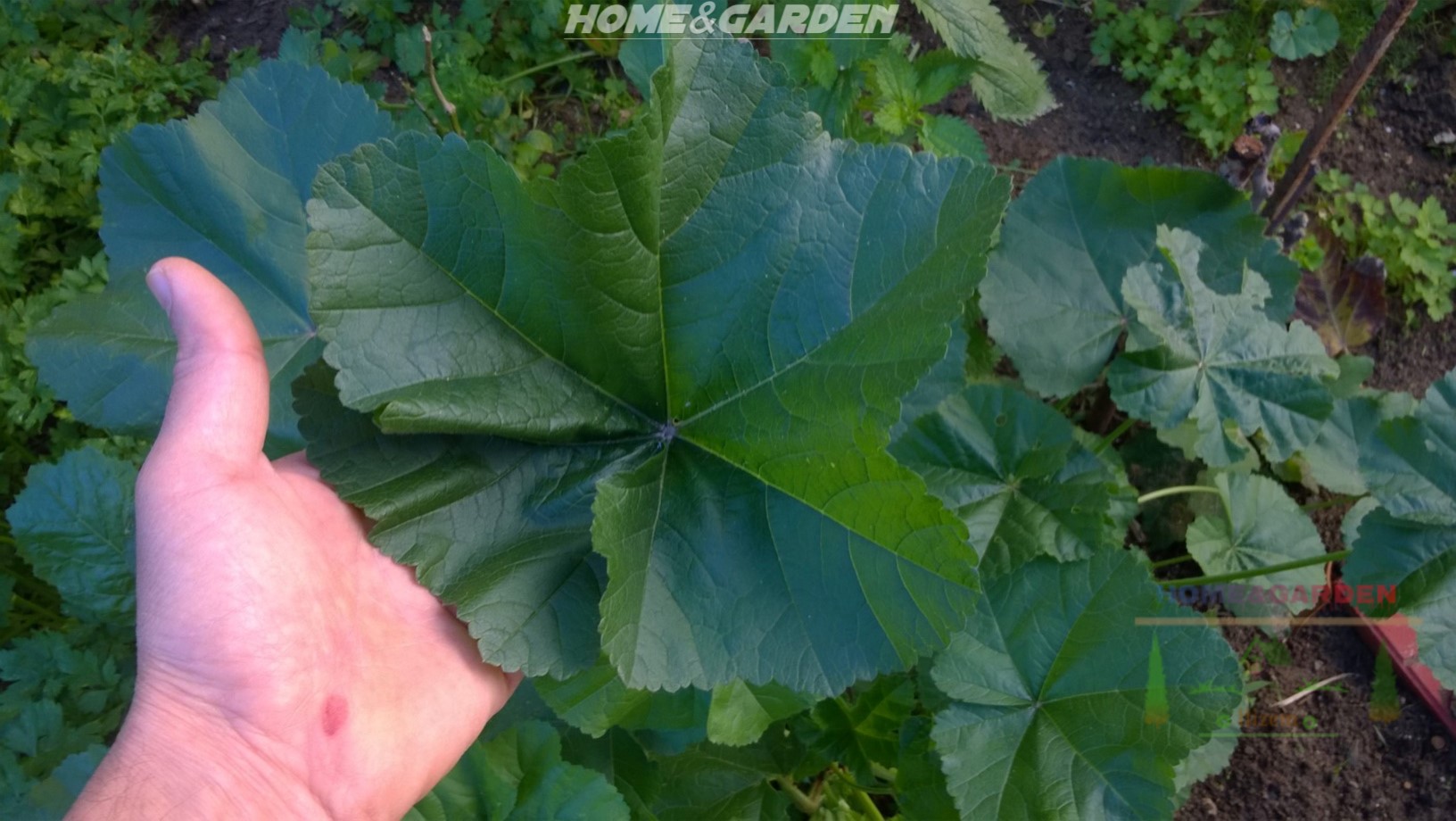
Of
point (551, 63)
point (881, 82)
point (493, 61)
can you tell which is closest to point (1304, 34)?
point (881, 82)

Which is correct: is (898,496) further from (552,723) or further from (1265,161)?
(1265,161)

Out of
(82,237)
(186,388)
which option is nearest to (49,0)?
(82,237)

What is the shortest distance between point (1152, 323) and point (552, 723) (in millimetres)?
1675

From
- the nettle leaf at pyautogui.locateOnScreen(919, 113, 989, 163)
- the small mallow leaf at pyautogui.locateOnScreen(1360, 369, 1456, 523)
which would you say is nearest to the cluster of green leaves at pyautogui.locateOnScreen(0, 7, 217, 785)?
the nettle leaf at pyautogui.locateOnScreen(919, 113, 989, 163)

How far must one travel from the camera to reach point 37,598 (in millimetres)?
2971

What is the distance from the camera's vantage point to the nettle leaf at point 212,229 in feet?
6.71

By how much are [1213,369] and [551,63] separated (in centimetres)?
249

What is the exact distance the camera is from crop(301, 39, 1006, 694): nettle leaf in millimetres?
1450

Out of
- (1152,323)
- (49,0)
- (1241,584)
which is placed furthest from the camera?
(49,0)

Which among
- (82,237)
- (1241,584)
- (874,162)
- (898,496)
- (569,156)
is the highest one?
(874,162)

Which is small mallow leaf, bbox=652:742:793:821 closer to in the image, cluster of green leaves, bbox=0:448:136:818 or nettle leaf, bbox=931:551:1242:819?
nettle leaf, bbox=931:551:1242:819

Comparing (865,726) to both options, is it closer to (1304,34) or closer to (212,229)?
(212,229)

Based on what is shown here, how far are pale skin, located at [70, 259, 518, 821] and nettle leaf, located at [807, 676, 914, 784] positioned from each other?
0.91 meters

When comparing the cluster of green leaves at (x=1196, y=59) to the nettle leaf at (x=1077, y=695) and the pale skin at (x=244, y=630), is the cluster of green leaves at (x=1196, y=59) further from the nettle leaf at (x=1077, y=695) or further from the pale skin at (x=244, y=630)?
the pale skin at (x=244, y=630)
